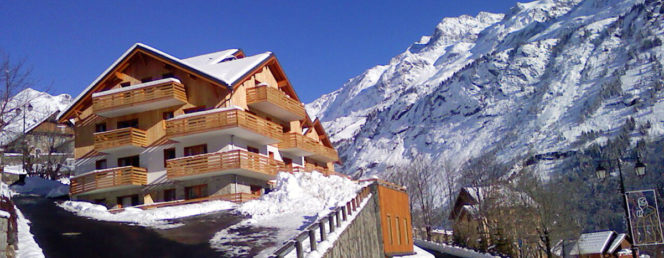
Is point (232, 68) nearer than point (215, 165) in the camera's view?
No

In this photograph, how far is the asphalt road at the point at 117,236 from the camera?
787 inches

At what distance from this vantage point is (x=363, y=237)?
2553 cm

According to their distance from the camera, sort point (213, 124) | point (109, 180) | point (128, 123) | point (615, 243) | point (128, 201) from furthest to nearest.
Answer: point (615, 243) → point (128, 123) → point (128, 201) → point (109, 180) → point (213, 124)

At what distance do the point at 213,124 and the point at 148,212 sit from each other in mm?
6634

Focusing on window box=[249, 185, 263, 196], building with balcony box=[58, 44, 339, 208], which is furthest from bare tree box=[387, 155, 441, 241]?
building with balcony box=[58, 44, 339, 208]

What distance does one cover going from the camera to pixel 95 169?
39.9 m

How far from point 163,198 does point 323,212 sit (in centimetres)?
1423

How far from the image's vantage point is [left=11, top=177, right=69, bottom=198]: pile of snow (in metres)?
41.6

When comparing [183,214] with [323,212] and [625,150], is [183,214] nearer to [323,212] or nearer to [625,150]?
[323,212]

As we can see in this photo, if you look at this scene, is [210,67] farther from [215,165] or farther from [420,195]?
[420,195]

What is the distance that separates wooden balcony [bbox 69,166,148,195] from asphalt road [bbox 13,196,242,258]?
5786 mm

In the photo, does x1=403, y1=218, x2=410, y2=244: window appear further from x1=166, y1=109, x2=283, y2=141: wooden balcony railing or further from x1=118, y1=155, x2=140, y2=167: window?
x1=118, y1=155, x2=140, y2=167: window

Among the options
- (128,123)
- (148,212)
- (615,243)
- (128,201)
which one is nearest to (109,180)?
(128,201)

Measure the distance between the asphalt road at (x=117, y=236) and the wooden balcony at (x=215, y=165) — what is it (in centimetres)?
530
